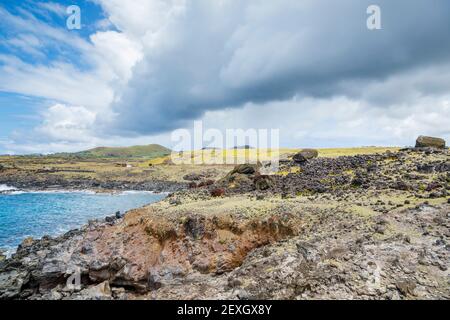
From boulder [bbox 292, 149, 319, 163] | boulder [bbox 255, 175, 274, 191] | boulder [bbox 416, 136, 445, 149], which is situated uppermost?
boulder [bbox 416, 136, 445, 149]

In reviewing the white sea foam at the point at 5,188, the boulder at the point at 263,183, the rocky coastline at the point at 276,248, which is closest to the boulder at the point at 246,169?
the boulder at the point at 263,183

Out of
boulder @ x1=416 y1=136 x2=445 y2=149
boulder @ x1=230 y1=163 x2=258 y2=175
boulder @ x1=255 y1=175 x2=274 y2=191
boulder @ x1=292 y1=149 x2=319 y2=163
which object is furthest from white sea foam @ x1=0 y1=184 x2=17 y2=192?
boulder @ x1=416 y1=136 x2=445 y2=149

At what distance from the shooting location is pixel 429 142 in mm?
32469

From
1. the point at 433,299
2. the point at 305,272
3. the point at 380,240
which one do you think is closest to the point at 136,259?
the point at 305,272

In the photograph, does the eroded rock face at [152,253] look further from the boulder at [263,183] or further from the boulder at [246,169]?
the boulder at [246,169]

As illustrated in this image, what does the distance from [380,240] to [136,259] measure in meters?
13.2

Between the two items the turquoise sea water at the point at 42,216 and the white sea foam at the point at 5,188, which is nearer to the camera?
the turquoise sea water at the point at 42,216

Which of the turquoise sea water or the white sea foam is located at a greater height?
the white sea foam

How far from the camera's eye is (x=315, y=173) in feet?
99.9

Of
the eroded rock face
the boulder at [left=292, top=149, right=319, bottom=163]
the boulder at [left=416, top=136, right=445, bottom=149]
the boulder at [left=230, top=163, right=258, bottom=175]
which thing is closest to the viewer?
the eroded rock face

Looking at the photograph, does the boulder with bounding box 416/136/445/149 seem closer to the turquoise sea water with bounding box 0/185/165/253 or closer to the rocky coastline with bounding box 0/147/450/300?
the rocky coastline with bounding box 0/147/450/300

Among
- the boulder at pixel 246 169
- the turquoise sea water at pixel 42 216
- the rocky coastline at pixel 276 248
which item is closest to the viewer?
the rocky coastline at pixel 276 248

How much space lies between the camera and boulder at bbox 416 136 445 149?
31875 mm

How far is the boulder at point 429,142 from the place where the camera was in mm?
31875
